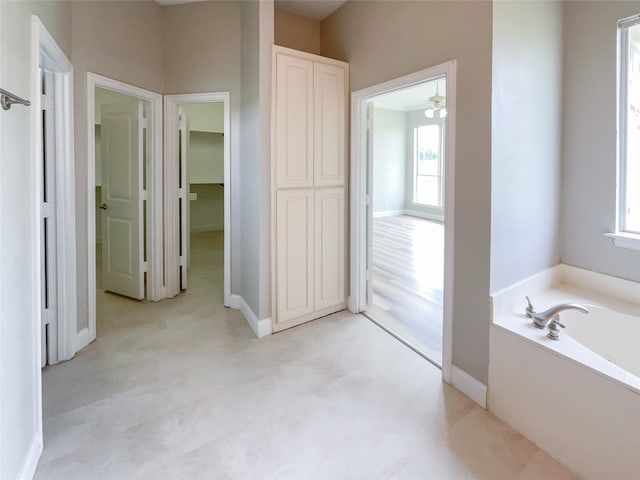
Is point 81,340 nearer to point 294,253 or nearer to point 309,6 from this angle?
point 294,253

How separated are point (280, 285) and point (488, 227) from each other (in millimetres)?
1740

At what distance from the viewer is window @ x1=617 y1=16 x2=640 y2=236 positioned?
2.36 meters

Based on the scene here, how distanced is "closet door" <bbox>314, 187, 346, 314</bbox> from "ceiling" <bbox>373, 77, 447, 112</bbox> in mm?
4735

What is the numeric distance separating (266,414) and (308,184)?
6.17 feet

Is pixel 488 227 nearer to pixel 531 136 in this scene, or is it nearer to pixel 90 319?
pixel 531 136

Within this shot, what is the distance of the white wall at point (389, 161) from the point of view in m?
9.94

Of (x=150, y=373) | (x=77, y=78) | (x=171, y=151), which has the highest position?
(x=77, y=78)

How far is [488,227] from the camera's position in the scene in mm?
2096

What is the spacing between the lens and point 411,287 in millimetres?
4352

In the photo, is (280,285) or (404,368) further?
(280,285)

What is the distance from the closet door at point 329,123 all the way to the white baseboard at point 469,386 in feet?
6.17

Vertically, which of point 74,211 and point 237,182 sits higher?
point 237,182

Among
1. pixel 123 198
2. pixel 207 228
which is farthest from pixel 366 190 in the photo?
pixel 207 228

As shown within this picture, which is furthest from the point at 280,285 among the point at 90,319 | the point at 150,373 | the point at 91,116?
the point at 91,116
